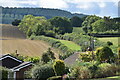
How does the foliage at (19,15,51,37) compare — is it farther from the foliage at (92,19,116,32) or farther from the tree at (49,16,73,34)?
the foliage at (92,19,116,32)

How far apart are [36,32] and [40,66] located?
5129 centimetres

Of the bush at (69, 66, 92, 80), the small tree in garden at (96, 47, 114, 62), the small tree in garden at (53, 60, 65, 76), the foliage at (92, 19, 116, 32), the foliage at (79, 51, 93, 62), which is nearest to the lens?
the bush at (69, 66, 92, 80)

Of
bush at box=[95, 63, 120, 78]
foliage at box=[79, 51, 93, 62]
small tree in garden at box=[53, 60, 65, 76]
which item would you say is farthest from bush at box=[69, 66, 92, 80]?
foliage at box=[79, 51, 93, 62]

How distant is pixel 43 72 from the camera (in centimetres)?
2597

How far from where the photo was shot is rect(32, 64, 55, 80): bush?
25.9 m

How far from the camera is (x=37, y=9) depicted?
170 m

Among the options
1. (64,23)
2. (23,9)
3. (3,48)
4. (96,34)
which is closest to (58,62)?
(3,48)

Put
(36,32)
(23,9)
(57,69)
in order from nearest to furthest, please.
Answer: (57,69) < (36,32) < (23,9)

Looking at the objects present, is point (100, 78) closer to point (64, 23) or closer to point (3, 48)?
point (3, 48)

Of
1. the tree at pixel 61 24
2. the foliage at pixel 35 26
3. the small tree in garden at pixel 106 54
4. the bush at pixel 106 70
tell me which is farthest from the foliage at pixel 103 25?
the bush at pixel 106 70

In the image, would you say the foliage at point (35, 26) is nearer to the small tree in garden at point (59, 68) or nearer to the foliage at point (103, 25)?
the foliage at point (103, 25)

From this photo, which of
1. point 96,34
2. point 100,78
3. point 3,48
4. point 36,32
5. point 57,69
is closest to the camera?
point 100,78

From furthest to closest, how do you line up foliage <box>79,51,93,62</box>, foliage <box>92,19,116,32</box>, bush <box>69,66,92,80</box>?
foliage <box>92,19,116,32</box>, foliage <box>79,51,93,62</box>, bush <box>69,66,92,80</box>

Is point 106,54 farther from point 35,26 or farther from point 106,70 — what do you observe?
point 35,26
